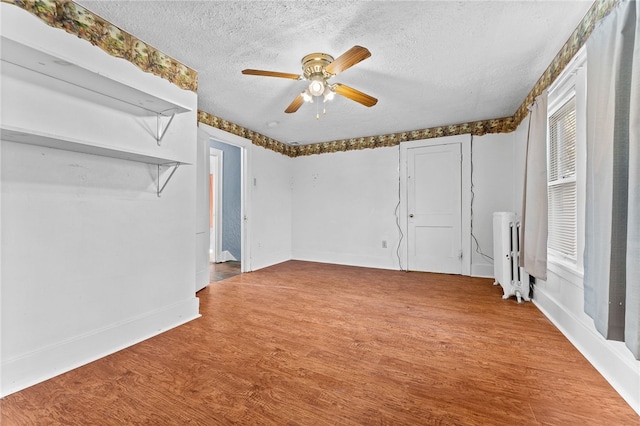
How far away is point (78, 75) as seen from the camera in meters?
1.55

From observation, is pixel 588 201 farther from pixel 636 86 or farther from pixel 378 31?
pixel 378 31

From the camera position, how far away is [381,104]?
3.25 metres

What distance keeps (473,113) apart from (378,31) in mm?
2412

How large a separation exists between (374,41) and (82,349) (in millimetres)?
3029

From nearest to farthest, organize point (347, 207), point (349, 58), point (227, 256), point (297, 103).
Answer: point (349, 58) → point (297, 103) → point (347, 207) → point (227, 256)

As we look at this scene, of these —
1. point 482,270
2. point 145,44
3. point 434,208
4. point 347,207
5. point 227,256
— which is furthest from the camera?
point 227,256

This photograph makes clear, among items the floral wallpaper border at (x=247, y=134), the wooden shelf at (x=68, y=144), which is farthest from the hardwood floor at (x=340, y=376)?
the floral wallpaper border at (x=247, y=134)

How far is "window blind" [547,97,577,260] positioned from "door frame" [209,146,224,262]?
506 centimetres

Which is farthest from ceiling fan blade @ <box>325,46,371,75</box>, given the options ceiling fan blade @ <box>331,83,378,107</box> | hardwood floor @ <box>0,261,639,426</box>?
hardwood floor @ <box>0,261,639,426</box>

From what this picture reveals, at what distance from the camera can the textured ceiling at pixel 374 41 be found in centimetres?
171

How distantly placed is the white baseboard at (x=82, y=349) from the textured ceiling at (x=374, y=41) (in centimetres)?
221

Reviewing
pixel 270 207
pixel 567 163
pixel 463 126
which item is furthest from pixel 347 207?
pixel 567 163

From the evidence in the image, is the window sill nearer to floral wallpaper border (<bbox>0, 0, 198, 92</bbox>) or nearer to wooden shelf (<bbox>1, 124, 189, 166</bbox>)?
wooden shelf (<bbox>1, 124, 189, 166</bbox>)

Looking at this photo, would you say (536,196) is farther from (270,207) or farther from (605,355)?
(270,207)
